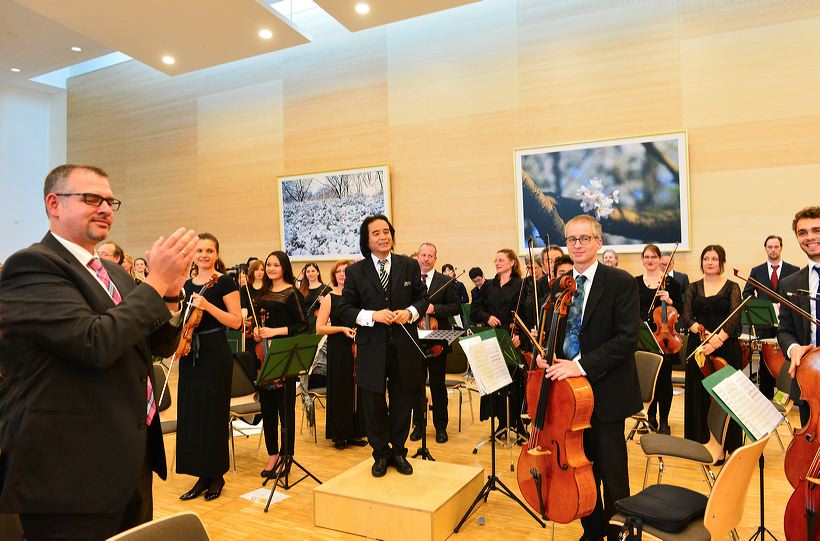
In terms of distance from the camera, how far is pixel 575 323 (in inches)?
113

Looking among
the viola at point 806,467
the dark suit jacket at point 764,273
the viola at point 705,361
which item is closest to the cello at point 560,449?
the viola at point 806,467

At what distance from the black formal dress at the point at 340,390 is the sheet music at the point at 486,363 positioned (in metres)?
2.03

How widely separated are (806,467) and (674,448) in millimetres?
912

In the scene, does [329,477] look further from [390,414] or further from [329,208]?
[329,208]

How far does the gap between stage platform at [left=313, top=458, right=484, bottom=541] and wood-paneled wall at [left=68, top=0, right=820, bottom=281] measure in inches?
188

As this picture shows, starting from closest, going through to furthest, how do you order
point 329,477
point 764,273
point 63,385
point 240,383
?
point 63,385, point 329,477, point 240,383, point 764,273

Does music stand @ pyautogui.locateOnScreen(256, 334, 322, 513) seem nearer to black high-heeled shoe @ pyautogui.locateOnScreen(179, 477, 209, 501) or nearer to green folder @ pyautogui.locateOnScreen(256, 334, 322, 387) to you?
green folder @ pyautogui.locateOnScreen(256, 334, 322, 387)

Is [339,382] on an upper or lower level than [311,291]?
lower

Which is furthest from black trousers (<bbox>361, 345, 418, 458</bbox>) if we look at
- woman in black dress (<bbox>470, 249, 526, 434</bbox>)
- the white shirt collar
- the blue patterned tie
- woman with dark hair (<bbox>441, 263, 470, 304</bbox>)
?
woman with dark hair (<bbox>441, 263, 470, 304</bbox>)

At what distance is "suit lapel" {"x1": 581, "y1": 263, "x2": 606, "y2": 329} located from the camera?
2.79 metres

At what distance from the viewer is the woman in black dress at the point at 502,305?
5.17 m

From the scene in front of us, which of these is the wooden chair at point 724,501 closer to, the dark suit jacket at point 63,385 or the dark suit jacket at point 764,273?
the dark suit jacket at point 63,385

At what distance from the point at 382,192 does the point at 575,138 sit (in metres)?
2.97

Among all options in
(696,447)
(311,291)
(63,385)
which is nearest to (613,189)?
(311,291)
